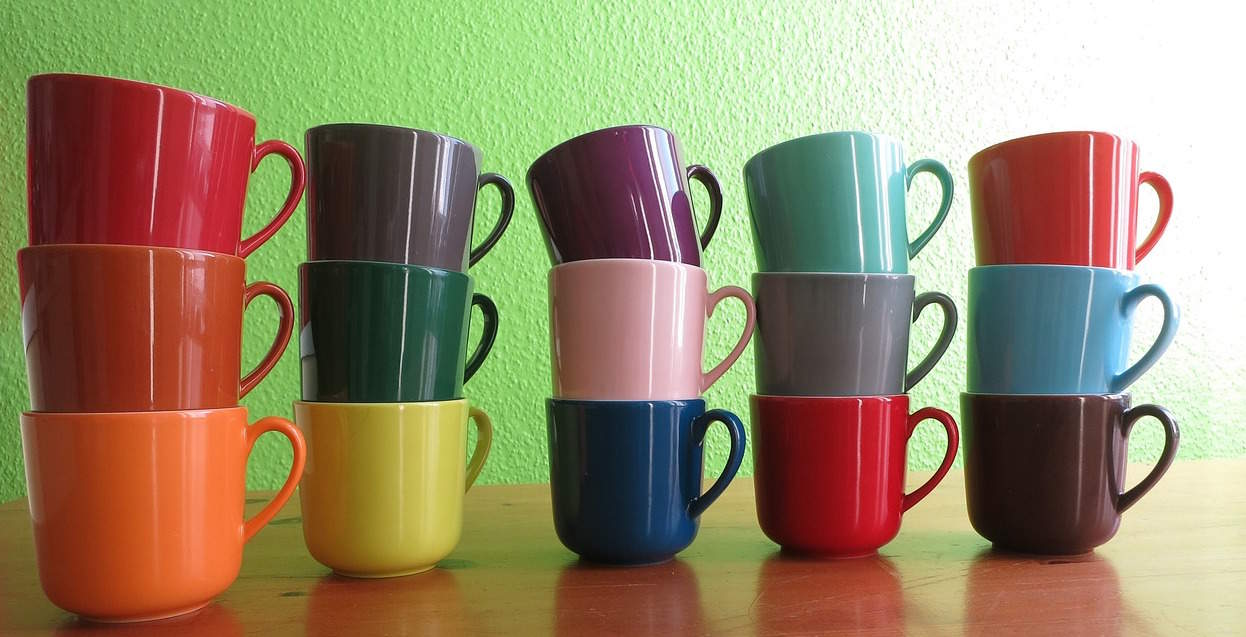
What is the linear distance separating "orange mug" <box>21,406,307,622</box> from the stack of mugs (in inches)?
8.8

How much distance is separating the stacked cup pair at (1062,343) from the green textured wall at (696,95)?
1.71ft

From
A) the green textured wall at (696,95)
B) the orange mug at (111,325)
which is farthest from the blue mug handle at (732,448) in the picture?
the green textured wall at (696,95)

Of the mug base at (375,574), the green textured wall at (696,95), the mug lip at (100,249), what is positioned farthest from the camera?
the green textured wall at (696,95)

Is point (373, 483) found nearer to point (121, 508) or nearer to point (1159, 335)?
point (121, 508)

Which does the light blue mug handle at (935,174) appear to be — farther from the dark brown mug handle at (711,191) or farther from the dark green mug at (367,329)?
the dark green mug at (367,329)

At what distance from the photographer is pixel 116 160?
432mm

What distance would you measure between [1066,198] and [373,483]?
503 mm

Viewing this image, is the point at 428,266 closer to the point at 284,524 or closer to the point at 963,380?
the point at 284,524

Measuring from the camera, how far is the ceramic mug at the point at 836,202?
578 millimetres

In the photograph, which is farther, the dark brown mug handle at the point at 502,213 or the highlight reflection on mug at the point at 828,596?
the dark brown mug handle at the point at 502,213

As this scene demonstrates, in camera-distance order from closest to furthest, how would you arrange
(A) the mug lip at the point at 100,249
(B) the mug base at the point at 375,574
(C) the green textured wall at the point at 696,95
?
(A) the mug lip at the point at 100,249 < (B) the mug base at the point at 375,574 < (C) the green textured wall at the point at 696,95

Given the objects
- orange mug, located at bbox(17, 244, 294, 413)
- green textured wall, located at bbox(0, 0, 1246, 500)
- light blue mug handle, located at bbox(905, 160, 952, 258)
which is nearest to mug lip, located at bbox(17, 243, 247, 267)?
orange mug, located at bbox(17, 244, 294, 413)

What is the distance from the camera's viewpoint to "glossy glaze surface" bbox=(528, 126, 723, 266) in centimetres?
56

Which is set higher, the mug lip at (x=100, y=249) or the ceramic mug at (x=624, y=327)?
the mug lip at (x=100, y=249)
